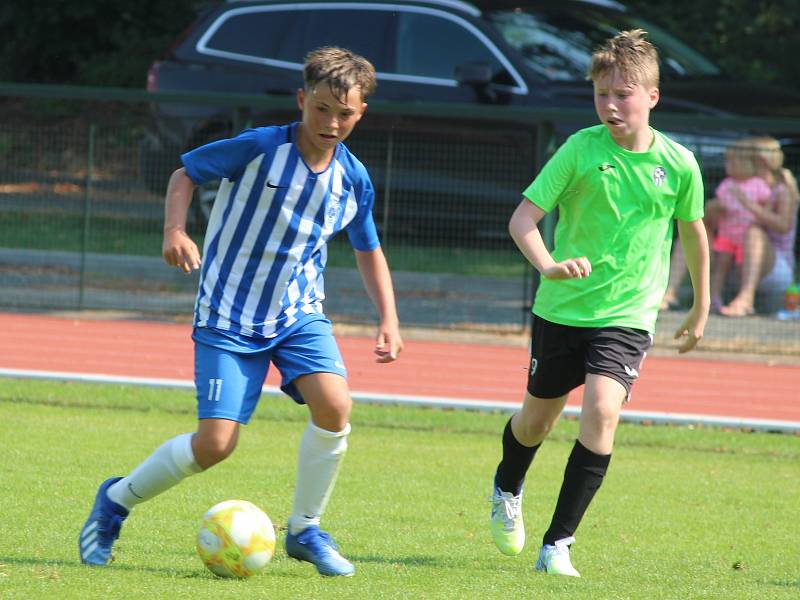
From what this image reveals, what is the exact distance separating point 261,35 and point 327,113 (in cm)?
950

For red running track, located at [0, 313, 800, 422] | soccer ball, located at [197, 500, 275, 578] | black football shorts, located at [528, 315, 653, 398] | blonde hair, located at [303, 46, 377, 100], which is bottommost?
red running track, located at [0, 313, 800, 422]

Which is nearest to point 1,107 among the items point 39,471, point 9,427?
point 9,427

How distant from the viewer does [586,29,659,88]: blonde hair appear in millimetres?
5152

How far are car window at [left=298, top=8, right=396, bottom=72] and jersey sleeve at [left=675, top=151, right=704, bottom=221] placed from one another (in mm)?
8471

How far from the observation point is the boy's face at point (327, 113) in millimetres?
4812

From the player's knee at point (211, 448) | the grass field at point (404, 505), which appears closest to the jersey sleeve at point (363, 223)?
the player's knee at point (211, 448)

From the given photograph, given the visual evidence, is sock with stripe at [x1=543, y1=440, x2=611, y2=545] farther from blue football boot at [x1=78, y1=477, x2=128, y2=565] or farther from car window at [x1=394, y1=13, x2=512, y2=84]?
car window at [x1=394, y1=13, x2=512, y2=84]

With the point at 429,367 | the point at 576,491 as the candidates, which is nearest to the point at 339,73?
the point at 576,491

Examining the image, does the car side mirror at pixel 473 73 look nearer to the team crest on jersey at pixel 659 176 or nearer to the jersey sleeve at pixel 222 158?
the team crest on jersey at pixel 659 176

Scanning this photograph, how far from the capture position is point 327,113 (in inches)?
190

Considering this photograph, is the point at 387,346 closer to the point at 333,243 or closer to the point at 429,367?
the point at 429,367

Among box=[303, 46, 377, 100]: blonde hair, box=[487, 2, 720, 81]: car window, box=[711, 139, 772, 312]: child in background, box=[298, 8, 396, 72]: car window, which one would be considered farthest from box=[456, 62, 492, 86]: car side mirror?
box=[303, 46, 377, 100]: blonde hair

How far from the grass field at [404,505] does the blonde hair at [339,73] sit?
66.3 inches

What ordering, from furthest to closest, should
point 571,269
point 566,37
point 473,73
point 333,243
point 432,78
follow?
point 432,78 → point 566,37 → point 473,73 → point 333,243 → point 571,269
